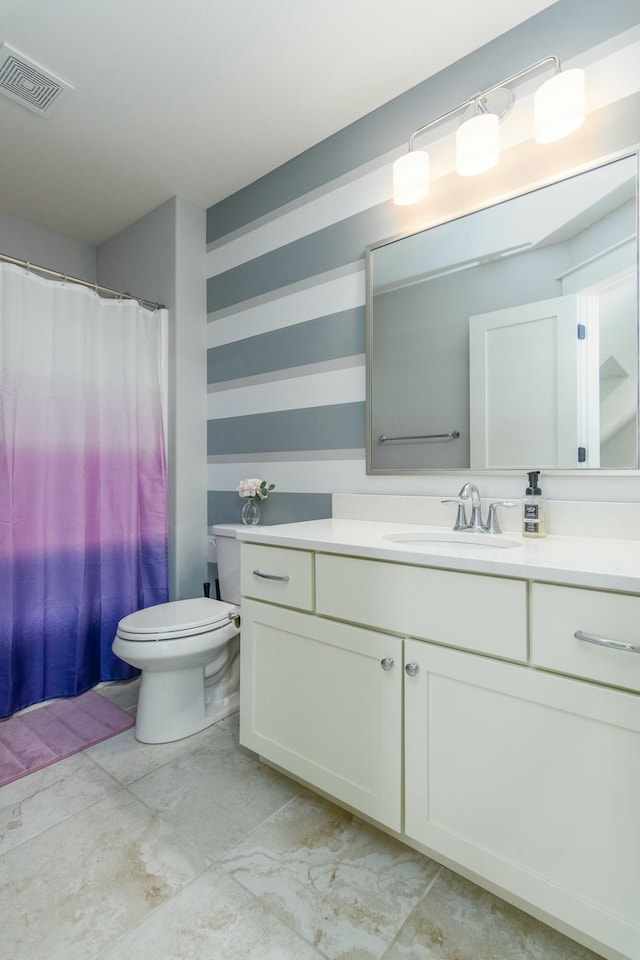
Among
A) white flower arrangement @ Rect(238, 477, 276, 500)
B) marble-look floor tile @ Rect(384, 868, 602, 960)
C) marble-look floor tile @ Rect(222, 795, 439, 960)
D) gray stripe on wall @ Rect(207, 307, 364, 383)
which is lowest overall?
marble-look floor tile @ Rect(384, 868, 602, 960)

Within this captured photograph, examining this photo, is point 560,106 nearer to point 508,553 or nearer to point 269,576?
point 508,553

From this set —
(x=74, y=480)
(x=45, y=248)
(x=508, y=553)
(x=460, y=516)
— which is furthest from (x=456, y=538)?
(x=45, y=248)

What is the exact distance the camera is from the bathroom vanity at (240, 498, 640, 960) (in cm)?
86

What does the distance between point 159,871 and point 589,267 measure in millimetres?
1961

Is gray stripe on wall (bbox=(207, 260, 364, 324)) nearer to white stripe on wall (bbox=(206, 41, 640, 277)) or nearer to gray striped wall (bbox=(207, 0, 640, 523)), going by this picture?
gray striped wall (bbox=(207, 0, 640, 523))

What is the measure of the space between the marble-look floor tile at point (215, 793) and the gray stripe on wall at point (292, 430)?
1.19 meters

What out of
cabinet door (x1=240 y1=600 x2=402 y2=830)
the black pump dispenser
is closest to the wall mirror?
the black pump dispenser

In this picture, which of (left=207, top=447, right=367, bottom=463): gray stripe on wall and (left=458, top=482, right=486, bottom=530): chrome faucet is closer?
(left=458, top=482, right=486, bottom=530): chrome faucet

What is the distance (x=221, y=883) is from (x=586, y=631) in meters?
1.03

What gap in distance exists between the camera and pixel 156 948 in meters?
0.98

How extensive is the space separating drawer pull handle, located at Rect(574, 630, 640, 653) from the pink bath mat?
5.58ft

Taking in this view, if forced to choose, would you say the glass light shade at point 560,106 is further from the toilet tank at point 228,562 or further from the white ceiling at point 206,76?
the toilet tank at point 228,562

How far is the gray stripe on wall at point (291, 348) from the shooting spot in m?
1.89

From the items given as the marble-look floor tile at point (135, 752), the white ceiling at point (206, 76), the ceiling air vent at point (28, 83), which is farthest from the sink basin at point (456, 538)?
the ceiling air vent at point (28, 83)
